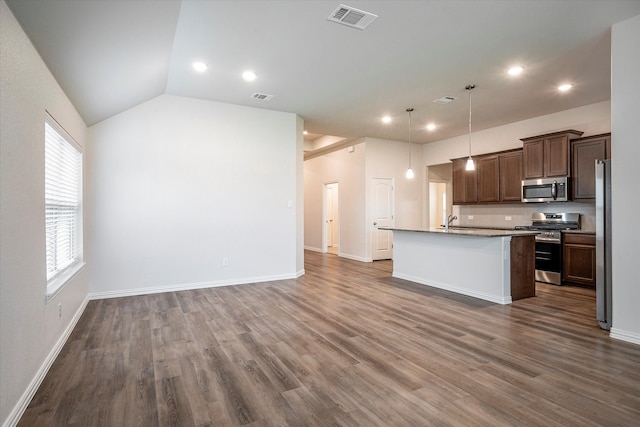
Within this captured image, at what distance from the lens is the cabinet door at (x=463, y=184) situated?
7215 mm

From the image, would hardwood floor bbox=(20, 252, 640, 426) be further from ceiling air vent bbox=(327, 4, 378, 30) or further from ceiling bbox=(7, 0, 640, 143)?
ceiling air vent bbox=(327, 4, 378, 30)

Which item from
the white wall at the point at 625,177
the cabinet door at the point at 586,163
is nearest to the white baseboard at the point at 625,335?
the white wall at the point at 625,177

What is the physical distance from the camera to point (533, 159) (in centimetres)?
592

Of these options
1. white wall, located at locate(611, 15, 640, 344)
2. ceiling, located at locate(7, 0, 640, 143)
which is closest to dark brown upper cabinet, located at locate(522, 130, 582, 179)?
ceiling, located at locate(7, 0, 640, 143)

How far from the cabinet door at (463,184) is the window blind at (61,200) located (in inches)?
277

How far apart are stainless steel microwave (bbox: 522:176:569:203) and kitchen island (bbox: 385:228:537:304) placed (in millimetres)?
1338

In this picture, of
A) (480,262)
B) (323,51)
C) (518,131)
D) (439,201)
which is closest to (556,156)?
(518,131)

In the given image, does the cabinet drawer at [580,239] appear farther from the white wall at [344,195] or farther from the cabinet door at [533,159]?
the white wall at [344,195]

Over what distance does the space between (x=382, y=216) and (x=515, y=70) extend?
4.53 metres

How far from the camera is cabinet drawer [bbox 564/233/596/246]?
202 inches

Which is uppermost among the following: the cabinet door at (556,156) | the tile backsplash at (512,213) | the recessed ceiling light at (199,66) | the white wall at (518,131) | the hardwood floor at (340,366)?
the recessed ceiling light at (199,66)

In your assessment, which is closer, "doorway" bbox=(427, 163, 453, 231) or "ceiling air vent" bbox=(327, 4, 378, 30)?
"ceiling air vent" bbox=(327, 4, 378, 30)

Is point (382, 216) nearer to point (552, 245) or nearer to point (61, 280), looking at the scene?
point (552, 245)

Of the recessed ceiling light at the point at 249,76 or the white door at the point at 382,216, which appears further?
the white door at the point at 382,216
